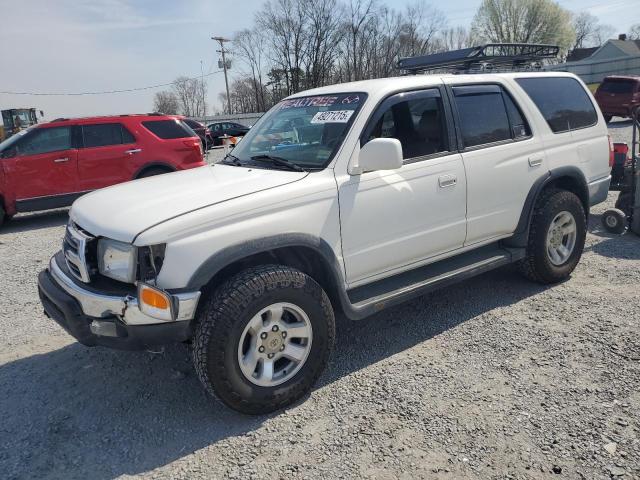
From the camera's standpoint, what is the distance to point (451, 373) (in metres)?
3.37

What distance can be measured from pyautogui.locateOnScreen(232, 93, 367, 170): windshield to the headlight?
1270 millimetres

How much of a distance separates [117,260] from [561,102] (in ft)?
13.6

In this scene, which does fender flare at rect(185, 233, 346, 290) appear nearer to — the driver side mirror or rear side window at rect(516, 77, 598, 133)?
the driver side mirror

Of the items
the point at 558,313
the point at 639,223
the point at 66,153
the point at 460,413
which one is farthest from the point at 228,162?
the point at 66,153

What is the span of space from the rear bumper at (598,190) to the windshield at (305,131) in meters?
2.77

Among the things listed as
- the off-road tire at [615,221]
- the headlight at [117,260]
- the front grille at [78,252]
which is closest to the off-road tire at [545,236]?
the off-road tire at [615,221]

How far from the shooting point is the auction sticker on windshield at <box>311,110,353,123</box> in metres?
3.49

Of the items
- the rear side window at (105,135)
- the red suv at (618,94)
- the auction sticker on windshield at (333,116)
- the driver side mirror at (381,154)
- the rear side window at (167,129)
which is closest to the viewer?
the driver side mirror at (381,154)

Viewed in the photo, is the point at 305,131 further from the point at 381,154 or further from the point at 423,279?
the point at 423,279

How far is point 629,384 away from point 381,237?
1803mm

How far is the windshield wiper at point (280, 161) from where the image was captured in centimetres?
336

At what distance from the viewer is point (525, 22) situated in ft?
203

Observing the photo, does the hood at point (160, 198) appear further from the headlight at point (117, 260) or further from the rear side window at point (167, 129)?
the rear side window at point (167, 129)

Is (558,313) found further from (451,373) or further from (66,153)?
(66,153)
